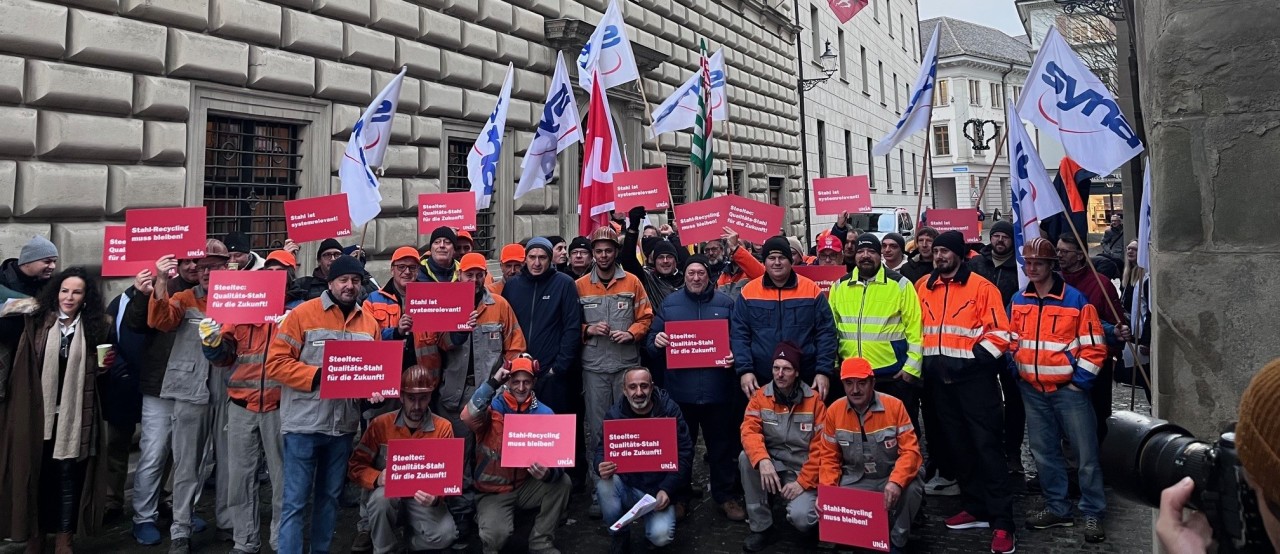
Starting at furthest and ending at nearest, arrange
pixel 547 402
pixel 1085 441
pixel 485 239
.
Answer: pixel 485 239 < pixel 547 402 < pixel 1085 441

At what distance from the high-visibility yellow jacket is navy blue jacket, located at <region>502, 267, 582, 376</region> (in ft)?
6.60

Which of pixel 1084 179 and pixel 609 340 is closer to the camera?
pixel 609 340

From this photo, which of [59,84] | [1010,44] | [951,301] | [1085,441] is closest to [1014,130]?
[951,301]

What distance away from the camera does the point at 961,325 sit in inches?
190

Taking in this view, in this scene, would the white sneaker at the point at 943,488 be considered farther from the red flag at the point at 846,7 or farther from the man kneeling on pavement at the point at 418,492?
the red flag at the point at 846,7

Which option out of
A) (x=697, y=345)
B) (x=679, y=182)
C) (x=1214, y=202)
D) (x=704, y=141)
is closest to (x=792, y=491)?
(x=697, y=345)

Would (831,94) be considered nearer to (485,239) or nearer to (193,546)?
(485,239)

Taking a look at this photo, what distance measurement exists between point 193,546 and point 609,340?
3.09 m

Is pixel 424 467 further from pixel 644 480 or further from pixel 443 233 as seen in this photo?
pixel 443 233

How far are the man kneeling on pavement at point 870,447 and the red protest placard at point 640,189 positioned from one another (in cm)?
297

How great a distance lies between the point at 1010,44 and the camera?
61.2 metres

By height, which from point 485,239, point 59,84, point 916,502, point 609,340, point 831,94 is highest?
point 831,94

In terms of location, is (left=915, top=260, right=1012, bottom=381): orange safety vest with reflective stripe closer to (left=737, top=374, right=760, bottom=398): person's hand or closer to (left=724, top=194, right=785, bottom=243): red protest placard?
(left=737, top=374, right=760, bottom=398): person's hand

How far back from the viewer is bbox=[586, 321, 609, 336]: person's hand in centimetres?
541
